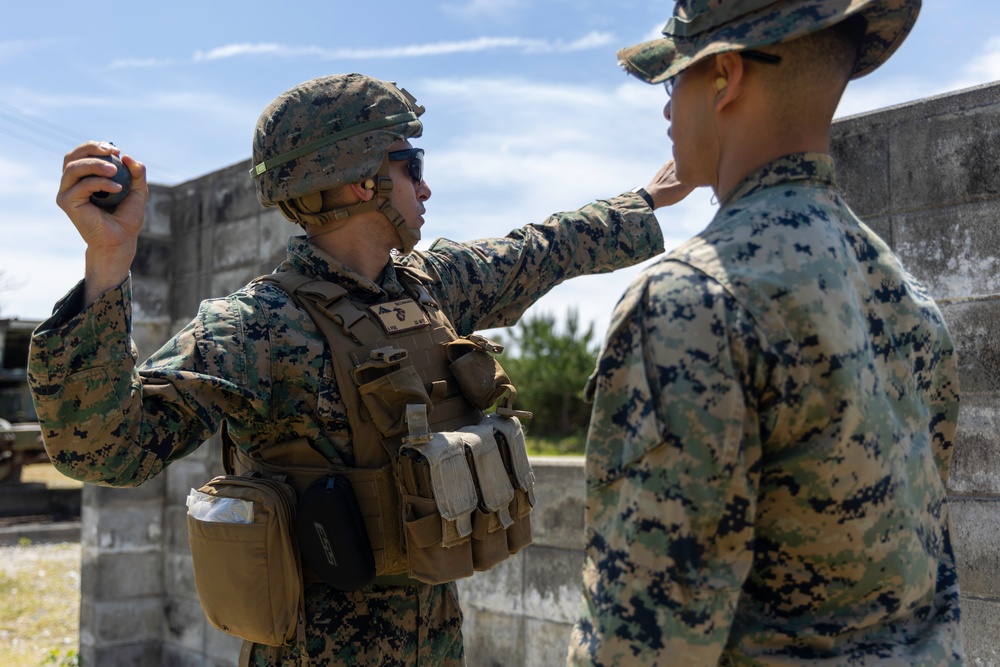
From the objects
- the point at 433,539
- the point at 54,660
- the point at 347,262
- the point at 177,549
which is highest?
the point at 347,262

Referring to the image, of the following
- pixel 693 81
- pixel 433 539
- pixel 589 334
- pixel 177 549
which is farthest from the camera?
pixel 589 334

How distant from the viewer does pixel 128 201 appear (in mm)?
1991

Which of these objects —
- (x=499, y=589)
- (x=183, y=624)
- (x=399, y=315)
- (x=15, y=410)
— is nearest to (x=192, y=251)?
(x=183, y=624)

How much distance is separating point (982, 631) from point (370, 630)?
1722mm

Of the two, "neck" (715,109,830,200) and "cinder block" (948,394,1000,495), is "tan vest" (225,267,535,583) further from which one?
"cinder block" (948,394,1000,495)

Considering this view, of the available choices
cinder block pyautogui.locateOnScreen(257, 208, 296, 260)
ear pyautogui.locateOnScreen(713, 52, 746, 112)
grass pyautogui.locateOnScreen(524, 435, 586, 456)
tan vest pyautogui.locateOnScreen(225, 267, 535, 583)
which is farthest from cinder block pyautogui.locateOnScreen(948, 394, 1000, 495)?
grass pyautogui.locateOnScreen(524, 435, 586, 456)

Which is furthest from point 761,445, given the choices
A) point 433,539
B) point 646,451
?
point 433,539

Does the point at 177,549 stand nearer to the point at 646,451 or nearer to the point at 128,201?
the point at 128,201

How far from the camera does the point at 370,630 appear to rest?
217 cm

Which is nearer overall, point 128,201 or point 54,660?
point 128,201

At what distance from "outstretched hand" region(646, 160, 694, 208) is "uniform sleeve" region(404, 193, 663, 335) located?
5cm

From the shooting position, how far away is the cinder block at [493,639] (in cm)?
399

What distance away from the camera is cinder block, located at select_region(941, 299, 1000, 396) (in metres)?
2.65

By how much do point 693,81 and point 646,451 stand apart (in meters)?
0.57
